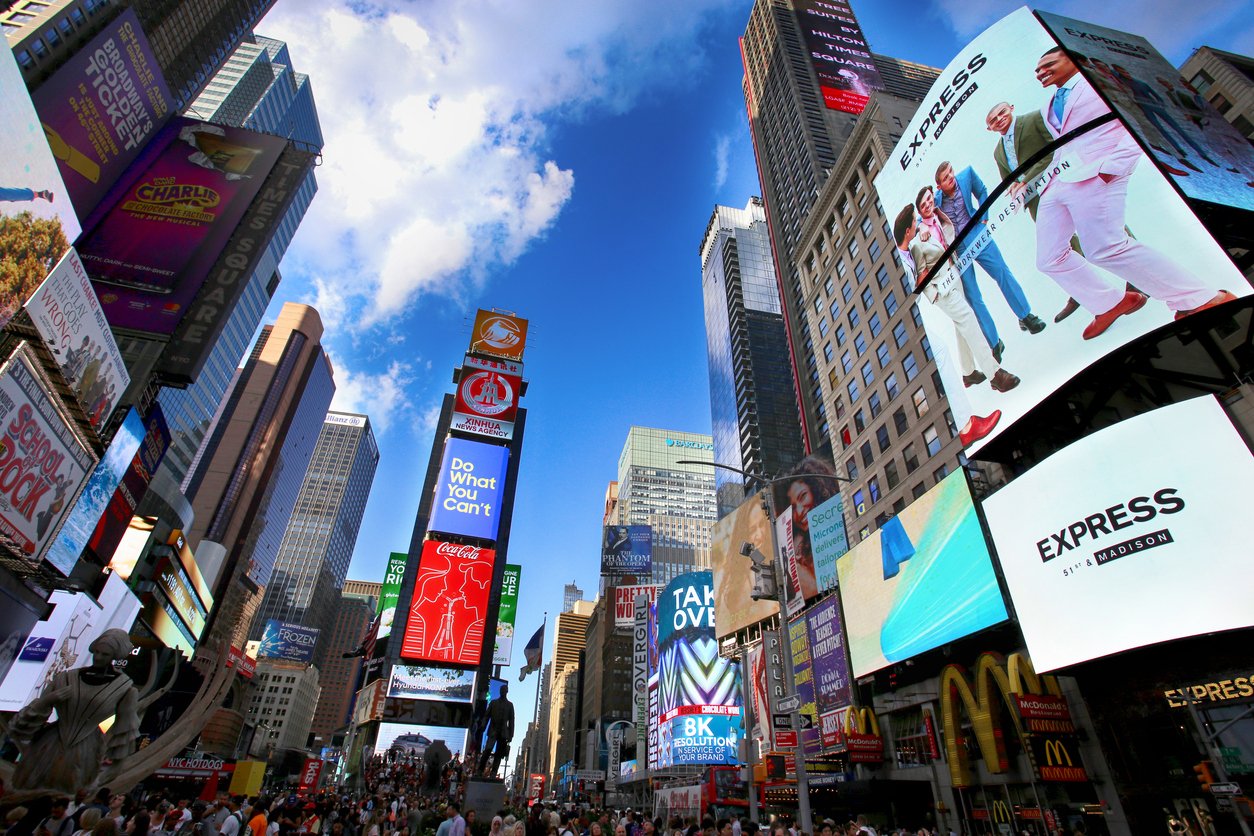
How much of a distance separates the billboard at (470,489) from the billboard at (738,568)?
917 inches

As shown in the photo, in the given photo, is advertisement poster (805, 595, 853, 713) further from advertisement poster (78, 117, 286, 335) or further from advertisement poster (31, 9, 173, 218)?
advertisement poster (31, 9, 173, 218)

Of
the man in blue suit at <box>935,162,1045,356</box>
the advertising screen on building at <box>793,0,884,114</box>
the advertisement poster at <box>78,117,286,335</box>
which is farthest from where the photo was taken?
the advertising screen on building at <box>793,0,884,114</box>

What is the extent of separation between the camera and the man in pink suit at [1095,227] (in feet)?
71.3

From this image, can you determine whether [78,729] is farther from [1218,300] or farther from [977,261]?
[977,261]

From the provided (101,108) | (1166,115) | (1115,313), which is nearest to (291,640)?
(101,108)

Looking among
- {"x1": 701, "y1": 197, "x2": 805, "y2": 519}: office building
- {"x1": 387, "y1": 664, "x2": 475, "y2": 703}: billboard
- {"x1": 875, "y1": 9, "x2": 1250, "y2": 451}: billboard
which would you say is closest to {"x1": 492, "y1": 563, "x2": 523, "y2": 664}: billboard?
{"x1": 387, "y1": 664, "x2": 475, "y2": 703}: billboard

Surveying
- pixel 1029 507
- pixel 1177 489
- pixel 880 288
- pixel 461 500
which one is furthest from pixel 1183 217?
pixel 461 500

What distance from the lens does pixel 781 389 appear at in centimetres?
10819

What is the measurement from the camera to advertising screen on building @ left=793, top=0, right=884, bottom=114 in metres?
104

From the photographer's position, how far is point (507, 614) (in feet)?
248

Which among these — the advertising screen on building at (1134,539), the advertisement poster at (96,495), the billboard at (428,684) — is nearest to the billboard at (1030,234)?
the advertising screen on building at (1134,539)

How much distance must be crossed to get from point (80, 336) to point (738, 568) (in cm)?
5163

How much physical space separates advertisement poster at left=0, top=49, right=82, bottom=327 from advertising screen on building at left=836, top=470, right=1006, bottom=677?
3916 cm

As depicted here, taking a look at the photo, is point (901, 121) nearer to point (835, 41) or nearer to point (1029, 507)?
point (1029, 507)
